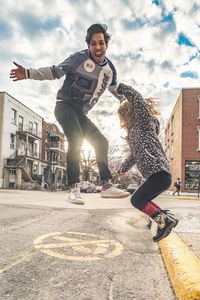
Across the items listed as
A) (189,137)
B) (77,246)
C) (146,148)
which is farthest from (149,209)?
(189,137)

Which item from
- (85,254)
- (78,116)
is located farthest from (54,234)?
(78,116)

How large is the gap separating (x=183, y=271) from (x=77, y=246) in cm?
168

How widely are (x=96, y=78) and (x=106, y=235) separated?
108 inches

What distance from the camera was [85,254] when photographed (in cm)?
348

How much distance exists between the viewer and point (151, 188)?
2918mm

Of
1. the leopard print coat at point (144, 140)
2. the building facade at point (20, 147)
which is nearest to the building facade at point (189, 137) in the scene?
the building facade at point (20, 147)

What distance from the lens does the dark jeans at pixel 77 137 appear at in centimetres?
280

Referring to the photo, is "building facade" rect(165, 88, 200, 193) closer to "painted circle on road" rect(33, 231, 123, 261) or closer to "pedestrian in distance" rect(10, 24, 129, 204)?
"painted circle on road" rect(33, 231, 123, 261)

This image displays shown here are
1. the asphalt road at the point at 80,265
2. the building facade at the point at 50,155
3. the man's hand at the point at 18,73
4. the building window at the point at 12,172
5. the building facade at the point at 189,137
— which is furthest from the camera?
the building facade at the point at 50,155

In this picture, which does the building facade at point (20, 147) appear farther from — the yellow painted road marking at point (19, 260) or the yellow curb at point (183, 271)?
the yellow curb at point (183, 271)

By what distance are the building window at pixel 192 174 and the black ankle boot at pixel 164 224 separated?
2475cm

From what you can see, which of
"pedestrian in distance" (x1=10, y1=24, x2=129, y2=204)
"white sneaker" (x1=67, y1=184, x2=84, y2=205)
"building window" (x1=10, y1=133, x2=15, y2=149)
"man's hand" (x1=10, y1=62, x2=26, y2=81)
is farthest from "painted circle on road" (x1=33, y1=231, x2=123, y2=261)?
"building window" (x1=10, y1=133, x2=15, y2=149)

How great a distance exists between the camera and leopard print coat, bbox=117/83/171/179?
281 centimetres

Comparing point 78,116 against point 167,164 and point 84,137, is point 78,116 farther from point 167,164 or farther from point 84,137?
point 167,164
